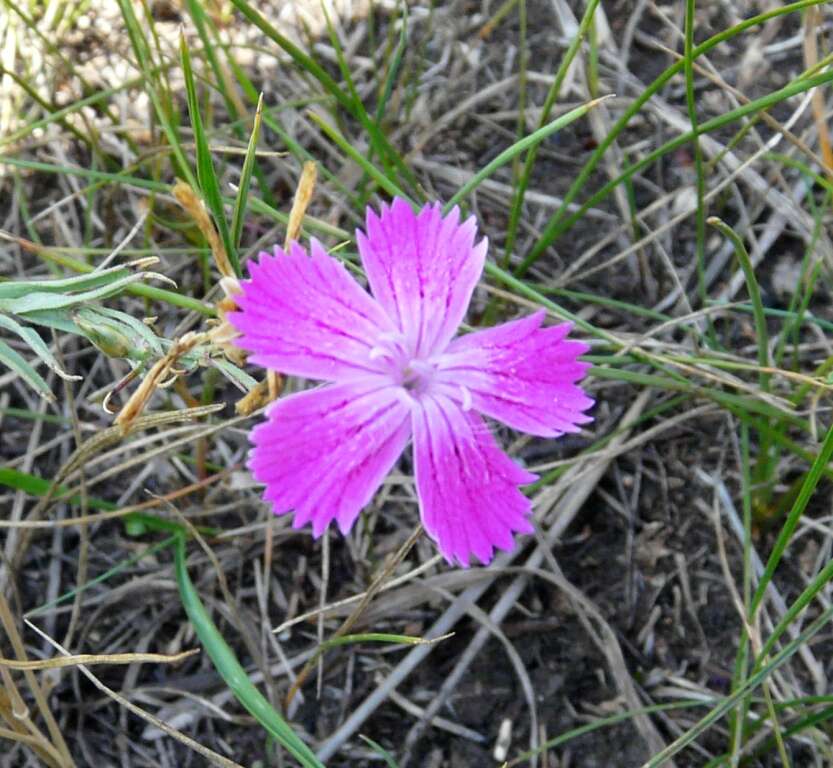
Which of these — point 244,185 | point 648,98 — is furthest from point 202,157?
point 648,98

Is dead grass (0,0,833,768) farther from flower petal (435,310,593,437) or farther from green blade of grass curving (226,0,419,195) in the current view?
flower petal (435,310,593,437)

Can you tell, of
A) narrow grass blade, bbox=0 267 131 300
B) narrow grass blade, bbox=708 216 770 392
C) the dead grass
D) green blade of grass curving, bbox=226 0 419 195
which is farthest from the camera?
the dead grass

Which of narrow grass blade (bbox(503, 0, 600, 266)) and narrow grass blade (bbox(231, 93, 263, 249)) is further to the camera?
narrow grass blade (bbox(503, 0, 600, 266))

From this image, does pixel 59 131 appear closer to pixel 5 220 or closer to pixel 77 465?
pixel 5 220

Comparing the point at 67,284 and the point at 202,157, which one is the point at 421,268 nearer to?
the point at 202,157

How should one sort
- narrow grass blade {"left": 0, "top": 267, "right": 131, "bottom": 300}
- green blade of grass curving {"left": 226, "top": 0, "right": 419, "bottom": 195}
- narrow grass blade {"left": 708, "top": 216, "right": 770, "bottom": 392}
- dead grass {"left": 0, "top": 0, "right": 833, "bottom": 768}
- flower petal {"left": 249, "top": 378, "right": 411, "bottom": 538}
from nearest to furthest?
flower petal {"left": 249, "top": 378, "right": 411, "bottom": 538} < narrow grass blade {"left": 0, "top": 267, "right": 131, "bottom": 300} < narrow grass blade {"left": 708, "top": 216, "right": 770, "bottom": 392} < green blade of grass curving {"left": 226, "top": 0, "right": 419, "bottom": 195} < dead grass {"left": 0, "top": 0, "right": 833, "bottom": 768}

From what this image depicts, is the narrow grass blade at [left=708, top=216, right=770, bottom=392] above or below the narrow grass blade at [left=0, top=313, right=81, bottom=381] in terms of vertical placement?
below

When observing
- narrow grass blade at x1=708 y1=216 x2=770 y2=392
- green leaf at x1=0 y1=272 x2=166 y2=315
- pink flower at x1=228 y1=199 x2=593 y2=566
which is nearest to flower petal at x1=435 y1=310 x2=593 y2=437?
pink flower at x1=228 y1=199 x2=593 y2=566
